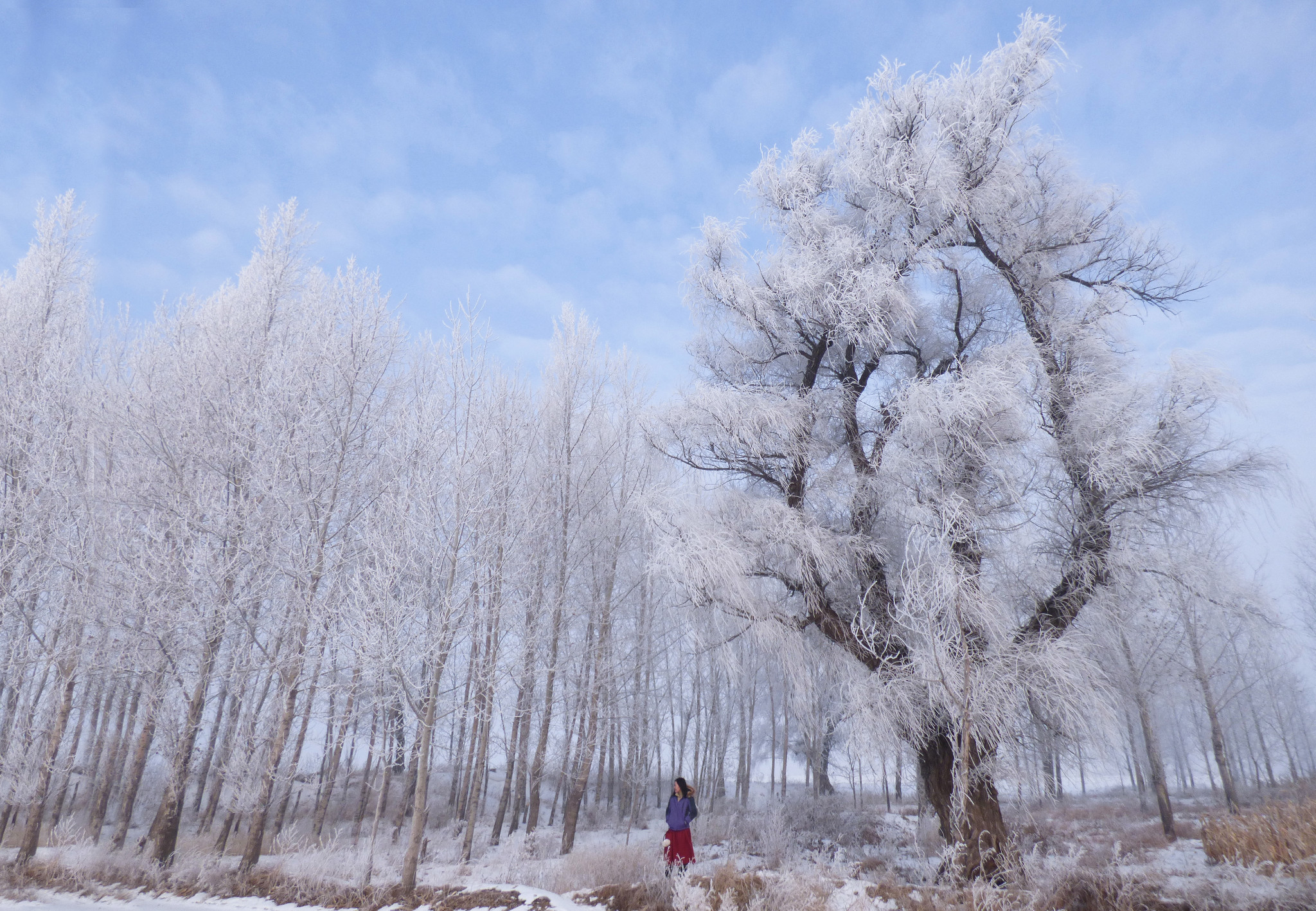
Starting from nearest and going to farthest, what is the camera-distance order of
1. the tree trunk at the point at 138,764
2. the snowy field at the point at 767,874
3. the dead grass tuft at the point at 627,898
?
the snowy field at the point at 767,874
the dead grass tuft at the point at 627,898
the tree trunk at the point at 138,764

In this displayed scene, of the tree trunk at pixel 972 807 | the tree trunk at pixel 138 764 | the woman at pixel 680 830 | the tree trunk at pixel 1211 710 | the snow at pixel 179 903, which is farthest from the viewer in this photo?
the tree trunk at pixel 1211 710

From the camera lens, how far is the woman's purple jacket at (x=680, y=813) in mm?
7238

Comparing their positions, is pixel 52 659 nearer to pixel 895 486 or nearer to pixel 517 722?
pixel 517 722

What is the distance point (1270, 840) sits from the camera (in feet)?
18.0

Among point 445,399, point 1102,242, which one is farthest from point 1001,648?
point 445,399

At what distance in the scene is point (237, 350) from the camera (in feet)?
34.1

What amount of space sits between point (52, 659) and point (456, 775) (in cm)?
1130

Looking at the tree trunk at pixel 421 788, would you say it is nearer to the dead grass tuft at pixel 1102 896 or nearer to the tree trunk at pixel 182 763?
the tree trunk at pixel 182 763

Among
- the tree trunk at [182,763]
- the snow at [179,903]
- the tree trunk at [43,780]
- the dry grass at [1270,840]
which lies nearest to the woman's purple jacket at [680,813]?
the snow at [179,903]

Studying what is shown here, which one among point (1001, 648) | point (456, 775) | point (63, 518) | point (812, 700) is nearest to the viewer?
point (1001, 648)

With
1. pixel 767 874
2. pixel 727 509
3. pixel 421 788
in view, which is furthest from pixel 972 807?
pixel 421 788

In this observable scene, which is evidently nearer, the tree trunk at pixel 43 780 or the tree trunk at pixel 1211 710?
the tree trunk at pixel 43 780

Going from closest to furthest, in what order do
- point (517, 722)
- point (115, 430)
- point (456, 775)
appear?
point (115, 430) < point (517, 722) < point (456, 775)

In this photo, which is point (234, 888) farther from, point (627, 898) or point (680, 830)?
point (680, 830)
